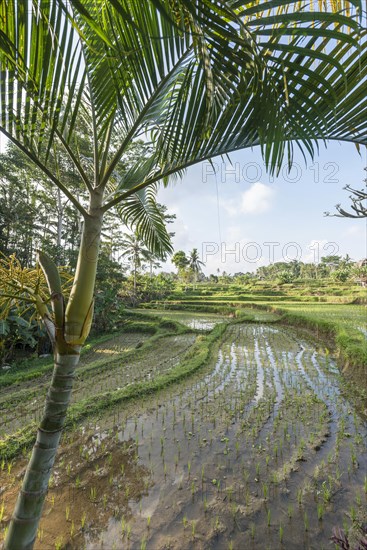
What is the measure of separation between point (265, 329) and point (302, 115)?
1472 cm

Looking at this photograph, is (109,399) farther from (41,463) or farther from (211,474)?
(41,463)

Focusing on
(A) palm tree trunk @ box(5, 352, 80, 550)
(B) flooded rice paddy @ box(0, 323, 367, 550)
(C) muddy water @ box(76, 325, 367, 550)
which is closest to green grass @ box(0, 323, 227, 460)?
(B) flooded rice paddy @ box(0, 323, 367, 550)

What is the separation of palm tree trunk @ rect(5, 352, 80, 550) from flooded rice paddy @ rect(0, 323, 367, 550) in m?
1.52

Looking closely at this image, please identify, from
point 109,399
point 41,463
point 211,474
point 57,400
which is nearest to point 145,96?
point 57,400

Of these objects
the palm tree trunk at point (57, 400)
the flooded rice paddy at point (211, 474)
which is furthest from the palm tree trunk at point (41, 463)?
the flooded rice paddy at point (211, 474)

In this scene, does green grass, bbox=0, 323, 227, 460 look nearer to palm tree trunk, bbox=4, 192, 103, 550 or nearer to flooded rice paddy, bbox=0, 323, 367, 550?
flooded rice paddy, bbox=0, 323, 367, 550

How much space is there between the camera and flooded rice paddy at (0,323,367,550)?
2.68 m

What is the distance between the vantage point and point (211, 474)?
3514mm

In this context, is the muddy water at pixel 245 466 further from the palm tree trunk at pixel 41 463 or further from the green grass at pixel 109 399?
the palm tree trunk at pixel 41 463

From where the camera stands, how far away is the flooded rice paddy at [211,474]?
2676 mm

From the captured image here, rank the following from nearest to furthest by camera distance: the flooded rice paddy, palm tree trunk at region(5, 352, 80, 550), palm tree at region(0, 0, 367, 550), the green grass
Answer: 1. palm tree at region(0, 0, 367, 550)
2. palm tree trunk at region(5, 352, 80, 550)
3. the flooded rice paddy
4. the green grass

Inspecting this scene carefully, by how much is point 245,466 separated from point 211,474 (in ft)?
1.55

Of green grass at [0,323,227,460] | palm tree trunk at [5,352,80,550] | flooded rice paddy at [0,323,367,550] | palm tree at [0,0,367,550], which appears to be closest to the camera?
palm tree at [0,0,367,550]

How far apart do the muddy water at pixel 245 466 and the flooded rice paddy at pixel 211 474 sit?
0.04 ft
